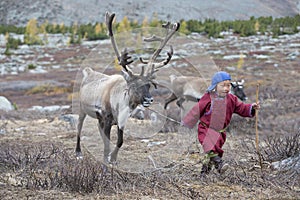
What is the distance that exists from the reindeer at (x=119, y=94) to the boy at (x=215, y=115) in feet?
3.06

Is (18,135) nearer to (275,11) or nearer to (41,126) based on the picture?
(41,126)

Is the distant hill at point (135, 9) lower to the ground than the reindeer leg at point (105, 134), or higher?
lower

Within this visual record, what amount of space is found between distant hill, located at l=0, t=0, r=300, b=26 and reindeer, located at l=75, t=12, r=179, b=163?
68416 mm

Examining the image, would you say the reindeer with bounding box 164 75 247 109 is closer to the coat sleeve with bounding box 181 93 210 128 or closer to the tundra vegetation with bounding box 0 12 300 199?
the tundra vegetation with bounding box 0 12 300 199

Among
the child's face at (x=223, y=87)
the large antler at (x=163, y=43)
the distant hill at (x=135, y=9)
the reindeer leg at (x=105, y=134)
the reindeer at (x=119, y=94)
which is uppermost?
the large antler at (x=163, y=43)

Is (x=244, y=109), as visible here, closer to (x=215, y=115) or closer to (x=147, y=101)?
(x=215, y=115)

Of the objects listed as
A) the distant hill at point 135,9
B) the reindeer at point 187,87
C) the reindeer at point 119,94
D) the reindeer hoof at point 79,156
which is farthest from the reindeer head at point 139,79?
the distant hill at point 135,9

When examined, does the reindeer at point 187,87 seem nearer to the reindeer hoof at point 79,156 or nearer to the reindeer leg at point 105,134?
the reindeer hoof at point 79,156

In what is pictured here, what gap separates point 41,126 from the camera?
33.1 ft

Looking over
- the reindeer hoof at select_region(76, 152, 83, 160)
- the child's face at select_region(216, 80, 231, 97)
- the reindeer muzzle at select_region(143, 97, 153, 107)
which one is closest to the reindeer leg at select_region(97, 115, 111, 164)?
the reindeer hoof at select_region(76, 152, 83, 160)

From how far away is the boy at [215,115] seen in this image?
4766mm

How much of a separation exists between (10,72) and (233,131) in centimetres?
2473

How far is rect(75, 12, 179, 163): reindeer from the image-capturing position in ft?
18.8

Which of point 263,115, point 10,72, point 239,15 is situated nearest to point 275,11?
point 239,15
